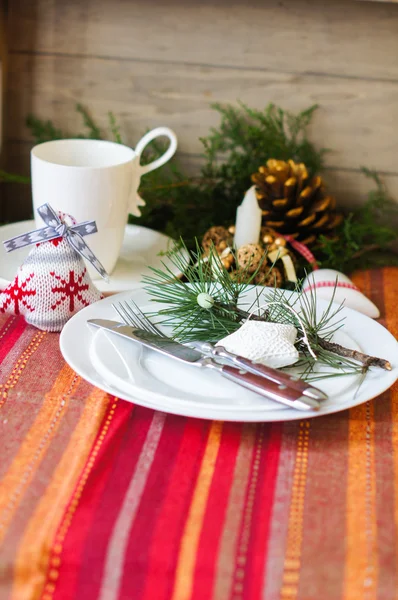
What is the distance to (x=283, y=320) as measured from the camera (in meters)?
0.64

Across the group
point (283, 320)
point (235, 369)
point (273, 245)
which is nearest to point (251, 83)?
point (273, 245)

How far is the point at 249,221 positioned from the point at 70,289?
28cm

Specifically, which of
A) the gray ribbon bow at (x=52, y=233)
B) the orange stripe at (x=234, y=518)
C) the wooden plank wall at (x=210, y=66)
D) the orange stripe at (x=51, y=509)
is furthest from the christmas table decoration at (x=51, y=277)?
the wooden plank wall at (x=210, y=66)

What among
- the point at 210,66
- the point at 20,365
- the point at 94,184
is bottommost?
the point at 20,365

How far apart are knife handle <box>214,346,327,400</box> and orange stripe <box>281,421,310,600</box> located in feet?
0.13

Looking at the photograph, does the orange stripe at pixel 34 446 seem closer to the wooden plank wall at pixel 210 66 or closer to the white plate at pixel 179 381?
the white plate at pixel 179 381

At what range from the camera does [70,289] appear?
669mm

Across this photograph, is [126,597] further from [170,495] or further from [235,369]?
[235,369]

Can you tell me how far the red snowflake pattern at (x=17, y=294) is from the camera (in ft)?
2.19

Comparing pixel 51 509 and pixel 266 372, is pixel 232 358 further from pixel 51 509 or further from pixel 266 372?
pixel 51 509

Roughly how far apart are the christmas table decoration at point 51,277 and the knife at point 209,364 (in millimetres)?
76

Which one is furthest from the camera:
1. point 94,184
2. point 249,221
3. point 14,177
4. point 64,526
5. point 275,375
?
point 14,177

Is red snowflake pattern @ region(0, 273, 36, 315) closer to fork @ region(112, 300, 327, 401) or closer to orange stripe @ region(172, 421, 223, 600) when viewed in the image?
fork @ region(112, 300, 327, 401)

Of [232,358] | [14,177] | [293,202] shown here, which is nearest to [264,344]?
[232,358]
